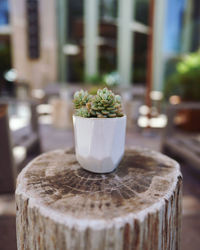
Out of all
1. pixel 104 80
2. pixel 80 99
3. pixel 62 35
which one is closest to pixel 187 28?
pixel 104 80

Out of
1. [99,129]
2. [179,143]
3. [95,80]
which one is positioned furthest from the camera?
[95,80]

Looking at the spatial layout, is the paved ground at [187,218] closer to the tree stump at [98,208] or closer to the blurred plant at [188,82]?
the tree stump at [98,208]

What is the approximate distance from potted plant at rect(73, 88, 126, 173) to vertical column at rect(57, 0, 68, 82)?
5495 millimetres

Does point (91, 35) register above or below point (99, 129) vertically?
above

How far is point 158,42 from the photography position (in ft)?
20.2

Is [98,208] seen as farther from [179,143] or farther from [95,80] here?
[95,80]

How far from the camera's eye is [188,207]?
1.86 metres

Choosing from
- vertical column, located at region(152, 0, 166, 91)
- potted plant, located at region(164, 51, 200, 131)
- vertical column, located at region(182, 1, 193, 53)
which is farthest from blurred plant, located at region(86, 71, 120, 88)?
vertical column, located at region(182, 1, 193, 53)

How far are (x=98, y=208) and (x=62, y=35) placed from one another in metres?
6.21

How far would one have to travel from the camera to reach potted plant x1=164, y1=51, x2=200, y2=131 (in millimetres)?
3860

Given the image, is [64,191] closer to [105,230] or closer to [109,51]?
[105,230]

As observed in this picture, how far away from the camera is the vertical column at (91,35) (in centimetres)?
600

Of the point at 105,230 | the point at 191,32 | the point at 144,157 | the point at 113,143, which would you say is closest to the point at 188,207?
the point at 144,157

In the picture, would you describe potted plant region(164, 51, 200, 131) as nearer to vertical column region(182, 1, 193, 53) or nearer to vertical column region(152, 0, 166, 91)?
vertical column region(152, 0, 166, 91)
